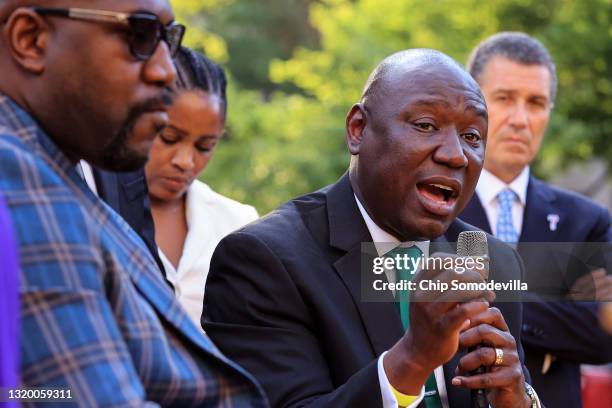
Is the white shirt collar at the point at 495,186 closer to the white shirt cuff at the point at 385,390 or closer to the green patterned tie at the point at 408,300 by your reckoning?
the green patterned tie at the point at 408,300

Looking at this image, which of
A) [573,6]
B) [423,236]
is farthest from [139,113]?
[573,6]

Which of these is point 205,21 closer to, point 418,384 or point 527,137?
point 527,137

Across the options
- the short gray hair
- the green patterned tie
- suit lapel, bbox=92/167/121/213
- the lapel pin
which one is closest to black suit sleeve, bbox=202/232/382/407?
the green patterned tie

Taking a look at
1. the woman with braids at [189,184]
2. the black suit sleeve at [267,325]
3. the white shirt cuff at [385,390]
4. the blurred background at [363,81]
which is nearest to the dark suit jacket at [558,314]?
the woman with braids at [189,184]

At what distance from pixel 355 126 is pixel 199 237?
134 cm

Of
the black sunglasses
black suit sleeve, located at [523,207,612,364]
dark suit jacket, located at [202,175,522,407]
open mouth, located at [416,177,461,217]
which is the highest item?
the black sunglasses

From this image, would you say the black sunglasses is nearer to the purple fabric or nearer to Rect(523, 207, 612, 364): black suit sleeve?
the purple fabric

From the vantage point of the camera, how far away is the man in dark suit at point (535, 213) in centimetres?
494

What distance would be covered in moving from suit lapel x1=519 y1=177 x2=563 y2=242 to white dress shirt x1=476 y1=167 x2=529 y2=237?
0.04 m

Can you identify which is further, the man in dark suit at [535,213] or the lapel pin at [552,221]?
the lapel pin at [552,221]

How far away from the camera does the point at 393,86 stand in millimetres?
3635

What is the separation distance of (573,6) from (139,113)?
32.7 ft

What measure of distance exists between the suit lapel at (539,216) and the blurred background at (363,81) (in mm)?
6567

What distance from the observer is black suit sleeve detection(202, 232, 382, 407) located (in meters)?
3.24
